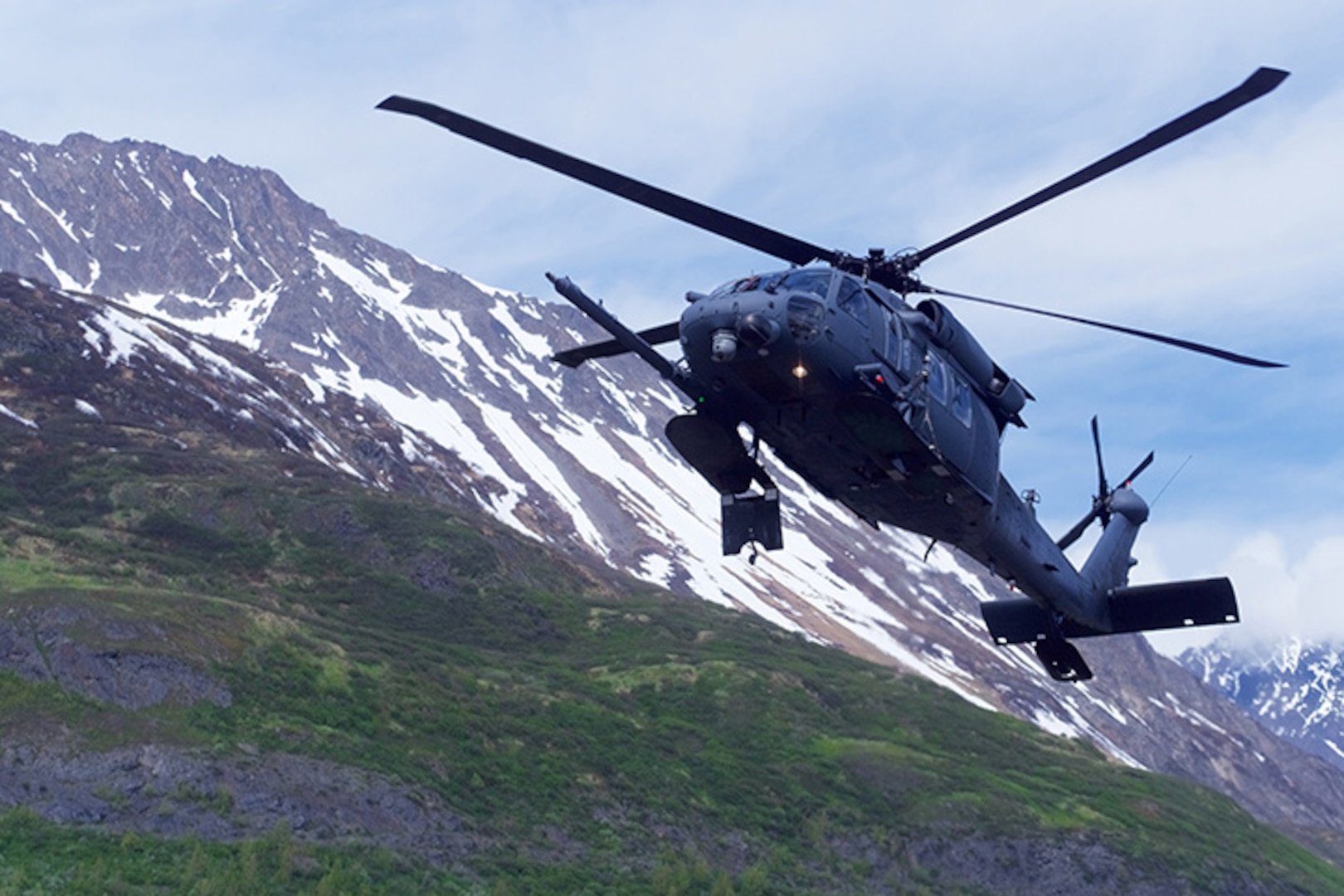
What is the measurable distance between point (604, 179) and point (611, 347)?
326cm

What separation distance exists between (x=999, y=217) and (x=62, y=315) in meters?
97.6

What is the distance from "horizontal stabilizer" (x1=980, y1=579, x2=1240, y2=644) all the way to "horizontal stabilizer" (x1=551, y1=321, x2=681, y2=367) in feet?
29.0

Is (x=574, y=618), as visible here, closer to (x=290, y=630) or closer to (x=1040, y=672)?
(x=290, y=630)

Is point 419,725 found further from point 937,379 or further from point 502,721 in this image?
point 937,379

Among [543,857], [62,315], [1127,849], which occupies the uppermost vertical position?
[62,315]

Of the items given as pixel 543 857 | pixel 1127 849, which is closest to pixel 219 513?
pixel 543 857

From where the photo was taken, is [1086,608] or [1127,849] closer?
[1086,608]

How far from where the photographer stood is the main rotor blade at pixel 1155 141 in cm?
1867

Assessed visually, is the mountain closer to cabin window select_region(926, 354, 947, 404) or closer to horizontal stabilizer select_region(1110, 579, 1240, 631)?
horizontal stabilizer select_region(1110, 579, 1240, 631)

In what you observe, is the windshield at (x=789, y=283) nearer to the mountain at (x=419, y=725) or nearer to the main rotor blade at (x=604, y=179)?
the main rotor blade at (x=604, y=179)

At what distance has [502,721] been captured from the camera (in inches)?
2277

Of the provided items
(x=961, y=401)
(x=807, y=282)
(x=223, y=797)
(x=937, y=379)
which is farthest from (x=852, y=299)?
(x=223, y=797)

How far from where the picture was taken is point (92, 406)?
303 ft

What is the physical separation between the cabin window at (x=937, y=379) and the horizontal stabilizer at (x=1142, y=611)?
6.79m
